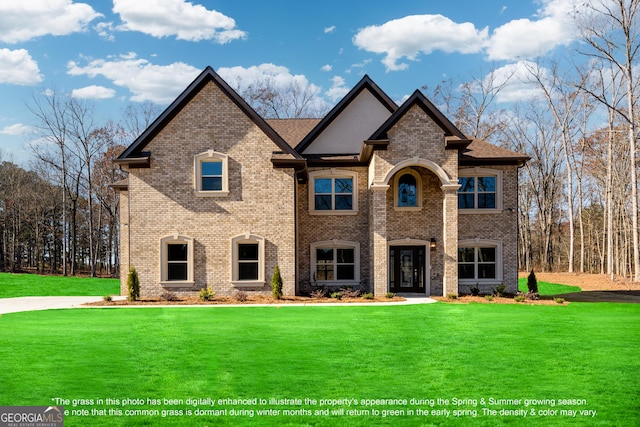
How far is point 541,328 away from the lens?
11.9 m

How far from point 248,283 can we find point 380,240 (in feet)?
17.9

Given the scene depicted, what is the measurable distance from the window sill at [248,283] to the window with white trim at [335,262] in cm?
266

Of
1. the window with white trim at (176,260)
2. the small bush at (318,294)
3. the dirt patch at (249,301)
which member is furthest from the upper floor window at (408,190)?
the window with white trim at (176,260)

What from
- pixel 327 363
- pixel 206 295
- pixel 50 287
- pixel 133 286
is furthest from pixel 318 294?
pixel 50 287

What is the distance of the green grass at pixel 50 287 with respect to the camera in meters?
24.4

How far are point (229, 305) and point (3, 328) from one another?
7.08m

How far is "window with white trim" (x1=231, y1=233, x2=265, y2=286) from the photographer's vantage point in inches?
776

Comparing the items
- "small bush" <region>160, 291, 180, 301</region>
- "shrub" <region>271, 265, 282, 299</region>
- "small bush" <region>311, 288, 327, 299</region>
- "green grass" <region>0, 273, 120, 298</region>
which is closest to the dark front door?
"small bush" <region>311, 288, 327, 299</region>

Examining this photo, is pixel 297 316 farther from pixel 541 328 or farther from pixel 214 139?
pixel 214 139

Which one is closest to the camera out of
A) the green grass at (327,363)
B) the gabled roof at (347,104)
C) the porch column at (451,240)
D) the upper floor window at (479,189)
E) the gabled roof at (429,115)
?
the green grass at (327,363)

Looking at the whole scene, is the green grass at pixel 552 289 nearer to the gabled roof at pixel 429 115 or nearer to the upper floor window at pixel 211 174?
the gabled roof at pixel 429 115

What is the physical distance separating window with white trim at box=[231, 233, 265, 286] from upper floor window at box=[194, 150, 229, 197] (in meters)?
2.06

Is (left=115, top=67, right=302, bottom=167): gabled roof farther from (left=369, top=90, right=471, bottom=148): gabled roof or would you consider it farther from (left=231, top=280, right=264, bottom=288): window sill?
(left=231, top=280, right=264, bottom=288): window sill

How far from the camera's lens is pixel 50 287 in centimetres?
2597
